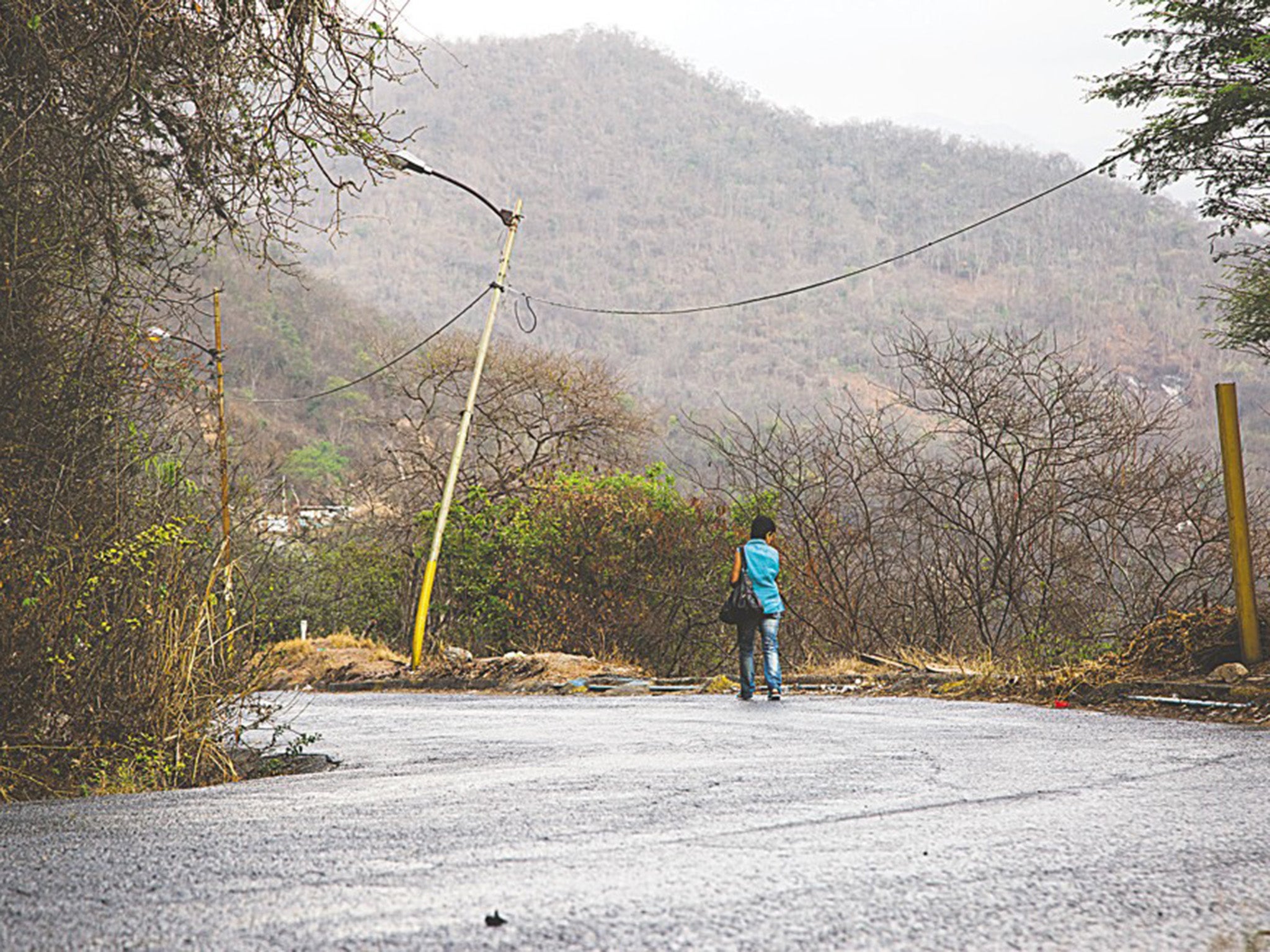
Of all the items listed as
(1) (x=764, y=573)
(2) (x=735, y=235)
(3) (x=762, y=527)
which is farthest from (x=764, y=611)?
(2) (x=735, y=235)

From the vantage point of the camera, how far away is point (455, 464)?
22859 mm

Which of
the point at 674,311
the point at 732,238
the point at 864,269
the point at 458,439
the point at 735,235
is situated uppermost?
the point at 735,235

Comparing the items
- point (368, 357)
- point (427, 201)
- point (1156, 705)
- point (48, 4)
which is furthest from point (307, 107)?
point (427, 201)

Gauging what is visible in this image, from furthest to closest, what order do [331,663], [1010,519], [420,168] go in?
[331,663] → [1010,519] → [420,168]

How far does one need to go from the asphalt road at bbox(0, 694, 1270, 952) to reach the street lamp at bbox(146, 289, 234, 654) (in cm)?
132

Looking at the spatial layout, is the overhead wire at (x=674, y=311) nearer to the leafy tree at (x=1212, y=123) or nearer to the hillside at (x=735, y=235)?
the leafy tree at (x=1212, y=123)

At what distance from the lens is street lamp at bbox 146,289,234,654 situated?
839 cm

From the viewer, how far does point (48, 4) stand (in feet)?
22.2

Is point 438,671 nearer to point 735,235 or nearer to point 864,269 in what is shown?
point 864,269

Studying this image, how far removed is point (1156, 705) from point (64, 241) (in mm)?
8959

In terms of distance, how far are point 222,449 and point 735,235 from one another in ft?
330

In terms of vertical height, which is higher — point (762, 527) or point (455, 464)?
point (455, 464)

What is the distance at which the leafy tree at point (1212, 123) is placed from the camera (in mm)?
17266

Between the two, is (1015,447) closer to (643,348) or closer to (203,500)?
(203,500)
